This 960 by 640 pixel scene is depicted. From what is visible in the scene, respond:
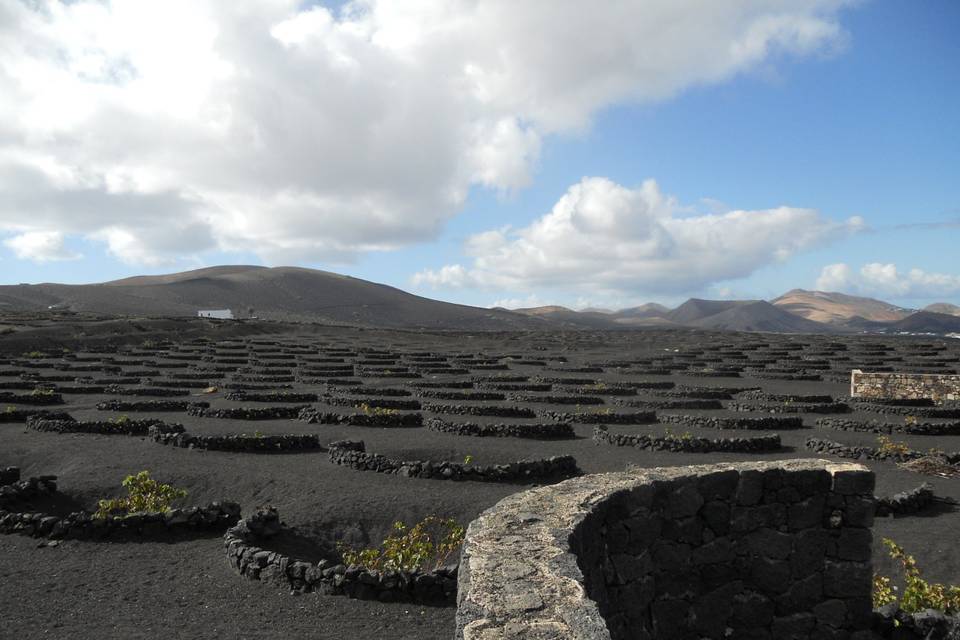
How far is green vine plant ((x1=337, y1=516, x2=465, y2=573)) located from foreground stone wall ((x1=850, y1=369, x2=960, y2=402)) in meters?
23.1

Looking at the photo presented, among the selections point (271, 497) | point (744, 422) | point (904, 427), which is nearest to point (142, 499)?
point (271, 497)

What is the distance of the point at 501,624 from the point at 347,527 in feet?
30.8

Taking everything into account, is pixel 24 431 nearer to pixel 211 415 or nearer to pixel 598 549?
pixel 211 415

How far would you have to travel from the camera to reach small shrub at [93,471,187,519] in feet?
42.6

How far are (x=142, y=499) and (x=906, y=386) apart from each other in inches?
1100

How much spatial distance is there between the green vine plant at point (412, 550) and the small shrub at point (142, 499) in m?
4.00

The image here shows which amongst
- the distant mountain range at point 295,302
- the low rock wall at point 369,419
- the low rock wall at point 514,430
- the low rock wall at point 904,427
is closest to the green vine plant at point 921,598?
the low rock wall at point 514,430

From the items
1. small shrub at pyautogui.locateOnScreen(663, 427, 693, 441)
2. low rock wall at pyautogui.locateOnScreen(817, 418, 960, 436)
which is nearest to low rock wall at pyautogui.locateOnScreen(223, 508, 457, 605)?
small shrub at pyautogui.locateOnScreen(663, 427, 693, 441)

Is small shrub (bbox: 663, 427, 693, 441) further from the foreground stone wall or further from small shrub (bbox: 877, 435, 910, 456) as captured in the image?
the foreground stone wall

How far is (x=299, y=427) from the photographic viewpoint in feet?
74.5

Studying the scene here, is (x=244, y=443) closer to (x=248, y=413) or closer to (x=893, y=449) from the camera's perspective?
(x=248, y=413)

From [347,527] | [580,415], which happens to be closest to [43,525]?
[347,527]

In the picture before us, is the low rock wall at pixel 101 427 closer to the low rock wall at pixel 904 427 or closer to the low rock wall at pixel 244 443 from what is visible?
the low rock wall at pixel 244 443

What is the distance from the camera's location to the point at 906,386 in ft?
93.0
